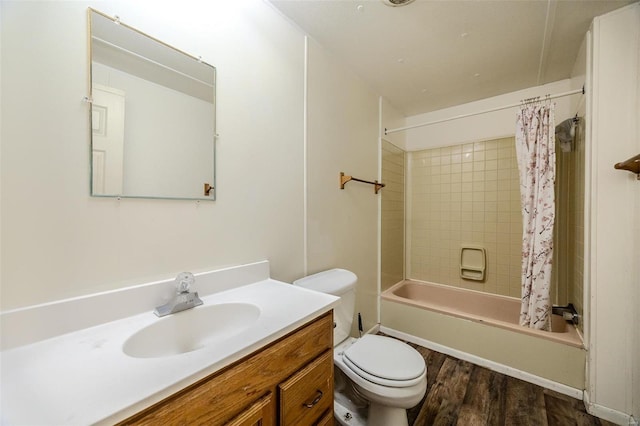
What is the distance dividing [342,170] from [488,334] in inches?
68.7

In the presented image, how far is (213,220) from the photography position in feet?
3.79

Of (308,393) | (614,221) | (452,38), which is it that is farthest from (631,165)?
(308,393)

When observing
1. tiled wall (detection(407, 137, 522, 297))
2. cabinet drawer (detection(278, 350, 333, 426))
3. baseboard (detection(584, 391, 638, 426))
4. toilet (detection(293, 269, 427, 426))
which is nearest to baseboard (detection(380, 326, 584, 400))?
baseboard (detection(584, 391, 638, 426))

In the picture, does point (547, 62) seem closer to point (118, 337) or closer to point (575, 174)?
point (575, 174)

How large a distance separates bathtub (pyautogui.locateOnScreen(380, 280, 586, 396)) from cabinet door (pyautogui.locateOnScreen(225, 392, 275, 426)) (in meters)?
1.88

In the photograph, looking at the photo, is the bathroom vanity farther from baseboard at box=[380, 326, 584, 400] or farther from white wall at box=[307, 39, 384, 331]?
baseboard at box=[380, 326, 584, 400]

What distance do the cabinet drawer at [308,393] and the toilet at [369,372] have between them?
286mm

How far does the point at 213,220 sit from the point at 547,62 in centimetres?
→ 272

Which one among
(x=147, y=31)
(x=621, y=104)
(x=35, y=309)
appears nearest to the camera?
(x=35, y=309)

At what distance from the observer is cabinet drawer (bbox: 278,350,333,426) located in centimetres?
80

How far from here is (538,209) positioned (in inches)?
73.9

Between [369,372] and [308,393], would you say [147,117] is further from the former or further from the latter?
[369,372]

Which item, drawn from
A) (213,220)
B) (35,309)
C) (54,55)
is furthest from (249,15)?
(35,309)

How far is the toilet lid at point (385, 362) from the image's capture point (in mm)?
1190
